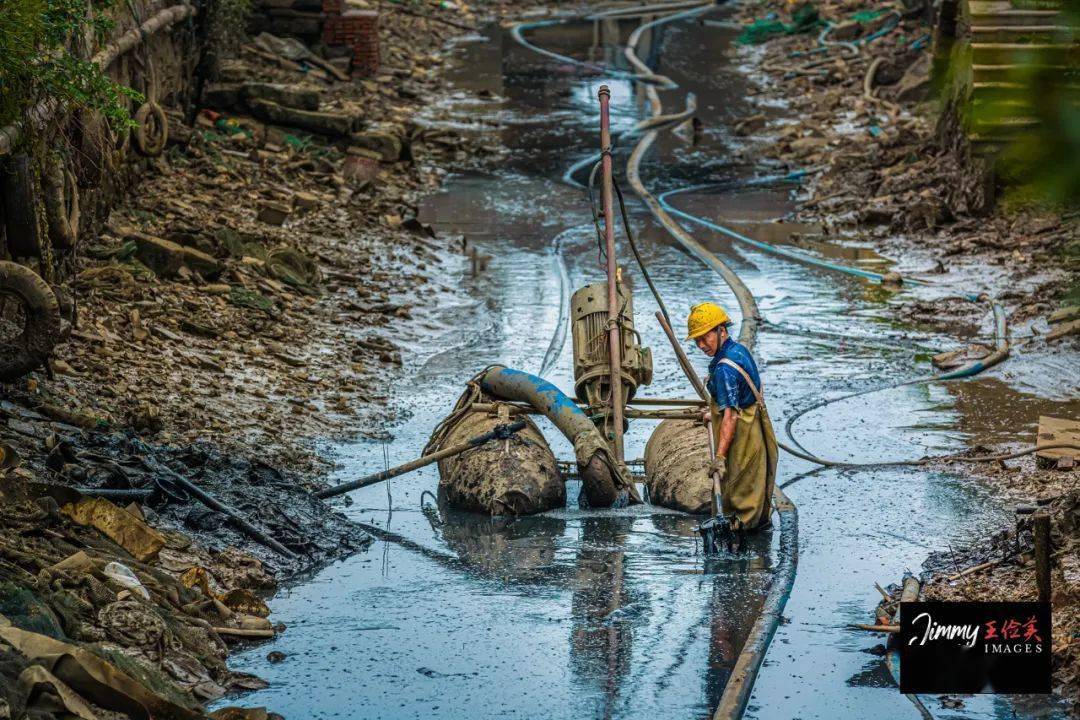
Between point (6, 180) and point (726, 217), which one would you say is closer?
point (6, 180)

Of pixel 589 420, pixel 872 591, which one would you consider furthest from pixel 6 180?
pixel 872 591

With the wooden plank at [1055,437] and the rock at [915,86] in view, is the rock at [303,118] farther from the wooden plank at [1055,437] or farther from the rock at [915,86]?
the wooden plank at [1055,437]

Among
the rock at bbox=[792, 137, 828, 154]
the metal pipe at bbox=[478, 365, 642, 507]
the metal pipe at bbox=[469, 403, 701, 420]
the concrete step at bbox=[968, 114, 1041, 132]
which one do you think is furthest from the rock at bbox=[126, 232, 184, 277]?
the concrete step at bbox=[968, 114, 1041, 132]

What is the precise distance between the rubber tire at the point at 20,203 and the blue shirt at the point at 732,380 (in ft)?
19.8

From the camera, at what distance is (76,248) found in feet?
45.6

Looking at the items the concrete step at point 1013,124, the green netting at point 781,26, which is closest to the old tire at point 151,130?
the concrete step at point 1013,124

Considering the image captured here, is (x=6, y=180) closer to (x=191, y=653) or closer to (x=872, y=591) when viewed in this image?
(x=191, y=653)

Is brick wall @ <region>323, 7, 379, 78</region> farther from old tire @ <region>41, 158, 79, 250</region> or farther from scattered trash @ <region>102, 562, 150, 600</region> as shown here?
scattered trash @ <region>102, 562, 150, 600</region>

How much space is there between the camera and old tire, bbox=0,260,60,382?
10.6 meters

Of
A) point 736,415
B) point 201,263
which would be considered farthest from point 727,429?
point 201,263

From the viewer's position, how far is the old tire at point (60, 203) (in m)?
12.3

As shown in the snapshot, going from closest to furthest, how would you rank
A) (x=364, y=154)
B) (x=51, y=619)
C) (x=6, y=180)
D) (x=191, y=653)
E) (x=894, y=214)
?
1. (x=51, y=619)
2. (x=191, y=653)
3. (x=6, y=180)
4. (x=894, y=214)
5. (x=364, y=154)

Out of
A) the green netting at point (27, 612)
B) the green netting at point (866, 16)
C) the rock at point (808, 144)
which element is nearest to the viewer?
the green netting at point (27, 612)

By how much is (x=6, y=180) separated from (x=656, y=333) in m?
6.76
